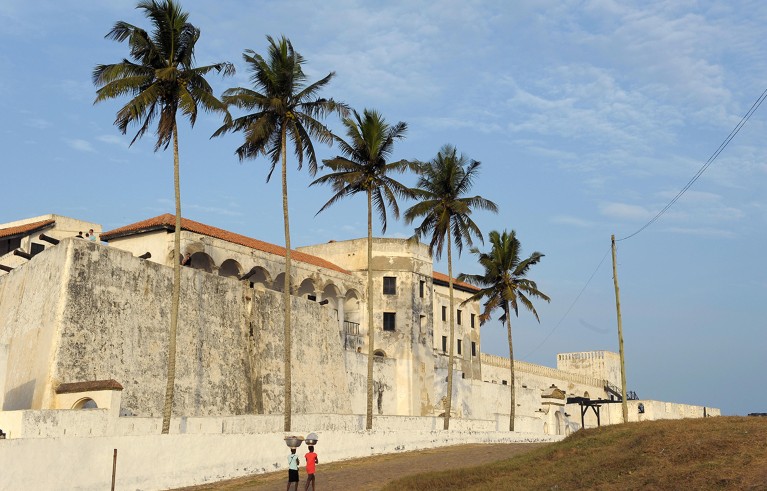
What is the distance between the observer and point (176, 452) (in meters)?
29.1

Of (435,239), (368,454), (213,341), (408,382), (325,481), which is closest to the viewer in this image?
(325,481)

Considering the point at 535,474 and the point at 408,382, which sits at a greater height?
the point at 408,382

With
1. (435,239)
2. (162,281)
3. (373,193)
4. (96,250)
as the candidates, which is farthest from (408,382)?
(96,250)

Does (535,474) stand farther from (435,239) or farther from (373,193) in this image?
(435,239)

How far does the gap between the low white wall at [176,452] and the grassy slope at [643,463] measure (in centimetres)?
707

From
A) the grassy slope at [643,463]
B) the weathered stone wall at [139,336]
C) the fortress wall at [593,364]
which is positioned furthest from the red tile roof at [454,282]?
the grassy slope at [643,463]

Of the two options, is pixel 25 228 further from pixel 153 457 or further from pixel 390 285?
pixel 153 457

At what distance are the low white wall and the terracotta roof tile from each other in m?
1.21

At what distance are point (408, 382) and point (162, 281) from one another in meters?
21.4

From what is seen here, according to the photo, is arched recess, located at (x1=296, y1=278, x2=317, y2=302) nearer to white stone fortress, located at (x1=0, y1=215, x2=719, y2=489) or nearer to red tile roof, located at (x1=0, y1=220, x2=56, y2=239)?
white stone fortress, located at (x1=0, y1=215, x2=719, y2=489)

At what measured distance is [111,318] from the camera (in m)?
35.7

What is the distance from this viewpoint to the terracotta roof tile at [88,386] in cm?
3030

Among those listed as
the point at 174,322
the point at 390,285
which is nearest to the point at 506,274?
the point at 390,285

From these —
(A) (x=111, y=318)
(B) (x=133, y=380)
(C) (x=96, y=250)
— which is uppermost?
(C) (x=96, y=250)
